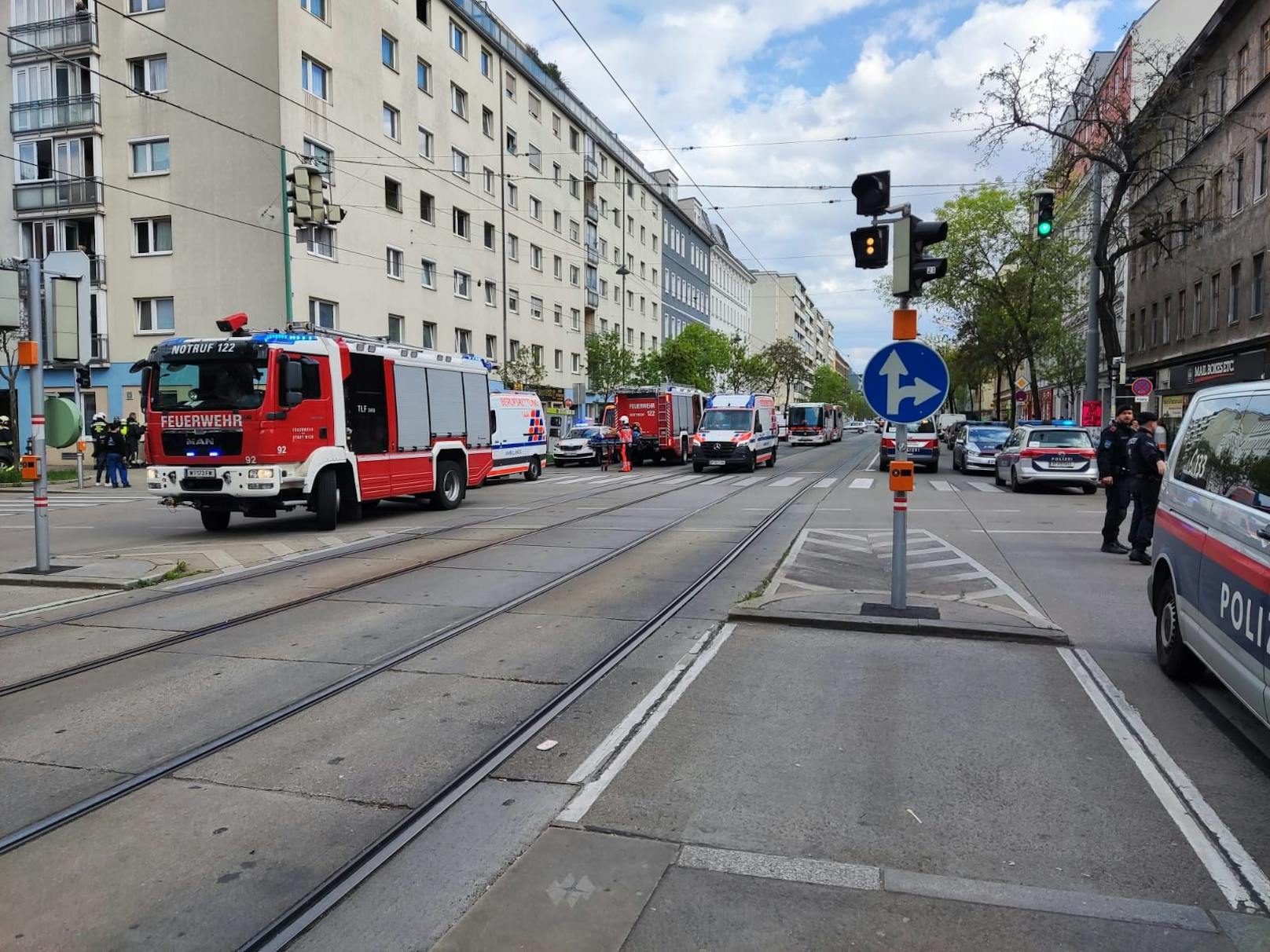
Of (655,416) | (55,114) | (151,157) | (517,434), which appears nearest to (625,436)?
(655,416)

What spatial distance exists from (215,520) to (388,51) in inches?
1042

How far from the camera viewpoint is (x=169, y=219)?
31375 mm

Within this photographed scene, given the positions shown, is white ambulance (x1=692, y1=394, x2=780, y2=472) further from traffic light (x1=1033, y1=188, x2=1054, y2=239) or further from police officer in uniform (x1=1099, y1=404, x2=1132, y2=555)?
police officer in uniform (x1=1099, y1=404, x2=1132, y2=555)

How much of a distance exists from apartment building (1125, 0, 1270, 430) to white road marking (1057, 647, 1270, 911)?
21.6m

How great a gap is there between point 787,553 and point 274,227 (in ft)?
78.5

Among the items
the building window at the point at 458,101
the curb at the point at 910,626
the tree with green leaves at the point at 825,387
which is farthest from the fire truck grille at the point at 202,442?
the tree with green leaves at the point at 825,387

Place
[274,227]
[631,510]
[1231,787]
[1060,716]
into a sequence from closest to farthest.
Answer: [1231,787]
[1060,716]
[631,510]
[274,227]

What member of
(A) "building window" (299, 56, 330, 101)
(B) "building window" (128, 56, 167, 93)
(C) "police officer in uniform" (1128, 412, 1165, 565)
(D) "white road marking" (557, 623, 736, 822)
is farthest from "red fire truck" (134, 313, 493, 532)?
(B) "building window" (128, 56, 167, 93)

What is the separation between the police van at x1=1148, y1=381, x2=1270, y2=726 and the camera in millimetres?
4246

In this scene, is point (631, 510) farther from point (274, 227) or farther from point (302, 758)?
point (274, 227)

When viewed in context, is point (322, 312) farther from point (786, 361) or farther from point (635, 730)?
point (786, 361)

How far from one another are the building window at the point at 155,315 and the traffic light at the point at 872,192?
29.7 meters

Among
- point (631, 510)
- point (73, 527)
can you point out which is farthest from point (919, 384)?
point (73, 527)

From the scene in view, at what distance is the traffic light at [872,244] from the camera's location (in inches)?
308
